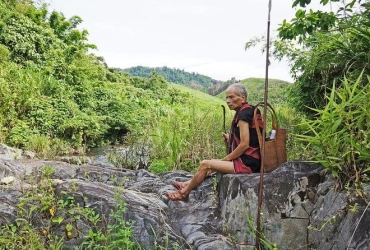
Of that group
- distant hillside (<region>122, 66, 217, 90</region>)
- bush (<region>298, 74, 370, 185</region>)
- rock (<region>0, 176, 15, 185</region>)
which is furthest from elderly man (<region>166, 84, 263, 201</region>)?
distant hillside (<region>122, 66, 217, 90</region>)

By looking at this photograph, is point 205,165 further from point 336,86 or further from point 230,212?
point 336,86

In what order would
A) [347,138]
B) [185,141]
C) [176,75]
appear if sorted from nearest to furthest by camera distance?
[347,138] → [185,141] → [176,75]

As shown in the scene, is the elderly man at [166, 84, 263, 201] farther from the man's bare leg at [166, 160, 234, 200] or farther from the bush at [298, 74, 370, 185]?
the bush at [298, 74, 370, 185]

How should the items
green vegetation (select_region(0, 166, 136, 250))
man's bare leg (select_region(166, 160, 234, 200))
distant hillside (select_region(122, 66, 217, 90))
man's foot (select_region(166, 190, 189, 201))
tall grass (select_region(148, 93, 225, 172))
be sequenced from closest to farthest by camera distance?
green vegetation (select_region(0, 166, 136, 250))
man's bare leg (select_region(166, 160, 234, 200))
man's foot (select_region(166, 190, 189, 201))
tall grass (select_region(148, 93, 225, 172))
distant hillside (select_region(122, 66, 217, 90))

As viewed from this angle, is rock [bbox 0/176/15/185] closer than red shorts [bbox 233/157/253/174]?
No

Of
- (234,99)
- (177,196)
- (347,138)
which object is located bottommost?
(177,196)

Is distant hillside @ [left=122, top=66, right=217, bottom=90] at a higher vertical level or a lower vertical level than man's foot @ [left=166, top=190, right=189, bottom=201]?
higher

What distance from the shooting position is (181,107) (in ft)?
40.8

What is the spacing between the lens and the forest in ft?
9.30

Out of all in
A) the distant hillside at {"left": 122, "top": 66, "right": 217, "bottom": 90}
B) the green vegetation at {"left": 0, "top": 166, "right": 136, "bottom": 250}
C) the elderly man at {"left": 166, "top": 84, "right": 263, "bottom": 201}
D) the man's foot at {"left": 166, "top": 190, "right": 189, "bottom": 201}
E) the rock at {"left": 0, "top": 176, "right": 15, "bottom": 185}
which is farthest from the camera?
the distant hillside at {"left": 122, "top": 66, "right": 217, "bottom": 90}

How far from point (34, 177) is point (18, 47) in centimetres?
1147

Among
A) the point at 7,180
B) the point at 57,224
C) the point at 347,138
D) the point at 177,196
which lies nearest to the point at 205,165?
the point at 177,196

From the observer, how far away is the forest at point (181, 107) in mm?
2834

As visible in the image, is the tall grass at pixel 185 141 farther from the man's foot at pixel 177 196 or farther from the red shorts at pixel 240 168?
the red shorts at pixel 240 168
